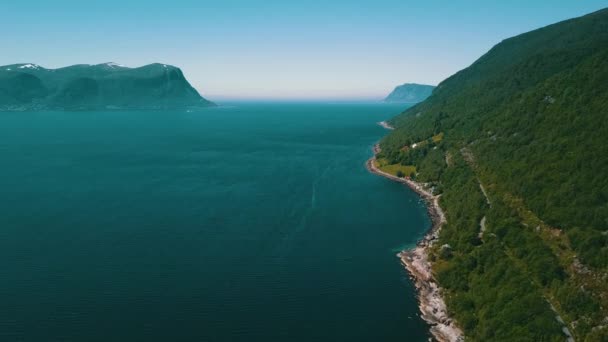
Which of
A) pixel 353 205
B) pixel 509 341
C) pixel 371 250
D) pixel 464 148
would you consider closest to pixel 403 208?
pixel 353 205

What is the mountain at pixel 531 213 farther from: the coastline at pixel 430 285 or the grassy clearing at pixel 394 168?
the grassy clearing at pixel 394 168

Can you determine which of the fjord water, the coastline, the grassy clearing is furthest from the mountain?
the fjord water

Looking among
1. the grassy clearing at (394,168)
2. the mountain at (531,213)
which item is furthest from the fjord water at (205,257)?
the mountain at (531,213)

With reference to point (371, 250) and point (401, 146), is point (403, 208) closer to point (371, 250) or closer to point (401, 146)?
point (371, 250)

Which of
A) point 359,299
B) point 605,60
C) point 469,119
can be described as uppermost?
point 605,60

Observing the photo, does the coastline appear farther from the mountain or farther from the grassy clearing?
the grassy clearing
